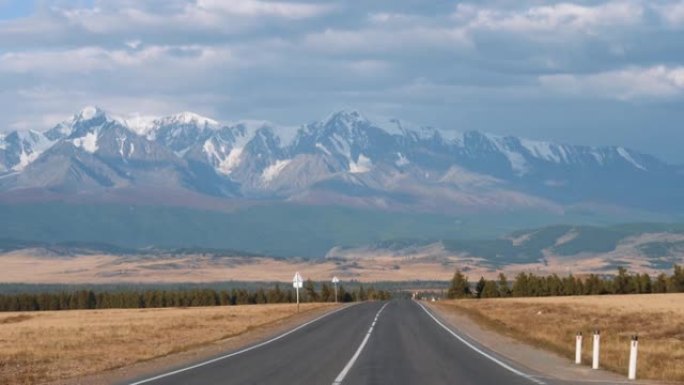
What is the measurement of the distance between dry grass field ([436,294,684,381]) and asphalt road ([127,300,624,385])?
128 inches

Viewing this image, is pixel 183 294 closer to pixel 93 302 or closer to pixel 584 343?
pixel 93 302

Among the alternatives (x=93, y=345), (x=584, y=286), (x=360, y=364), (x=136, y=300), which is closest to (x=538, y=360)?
(x=360, y=364)

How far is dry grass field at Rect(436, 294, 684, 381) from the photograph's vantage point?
3438cm

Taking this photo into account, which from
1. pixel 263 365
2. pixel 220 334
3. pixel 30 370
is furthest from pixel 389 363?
pixel 220 334

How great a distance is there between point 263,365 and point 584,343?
14.2 m

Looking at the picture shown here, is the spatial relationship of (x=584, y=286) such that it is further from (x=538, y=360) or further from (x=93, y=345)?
(x=538, y=360)

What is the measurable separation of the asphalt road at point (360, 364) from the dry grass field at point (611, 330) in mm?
3244

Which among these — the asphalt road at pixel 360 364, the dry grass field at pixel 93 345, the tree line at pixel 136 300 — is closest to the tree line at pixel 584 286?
the tree line at pixel 136 300

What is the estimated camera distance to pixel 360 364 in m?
33.7

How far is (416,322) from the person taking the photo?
6334 cm

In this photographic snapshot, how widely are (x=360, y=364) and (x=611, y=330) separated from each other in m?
22.7

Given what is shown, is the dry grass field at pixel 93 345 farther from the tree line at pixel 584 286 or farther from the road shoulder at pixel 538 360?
the tree line at pixel 584 286

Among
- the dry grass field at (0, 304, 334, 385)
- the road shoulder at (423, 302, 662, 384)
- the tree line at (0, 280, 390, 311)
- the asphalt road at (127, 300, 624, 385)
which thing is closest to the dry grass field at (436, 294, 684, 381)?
the road shoulder at (423, 302, 662, 384)

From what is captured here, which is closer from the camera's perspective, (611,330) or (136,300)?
(611,330)
